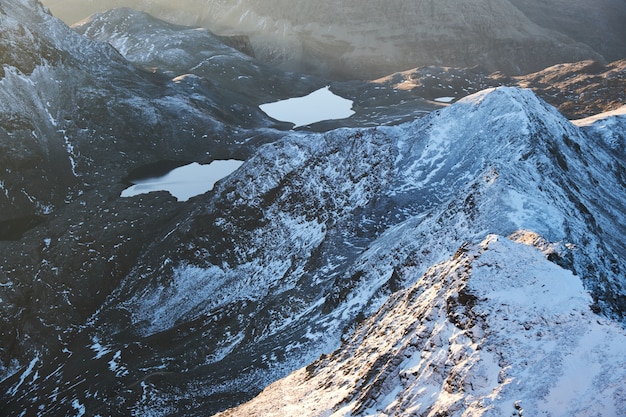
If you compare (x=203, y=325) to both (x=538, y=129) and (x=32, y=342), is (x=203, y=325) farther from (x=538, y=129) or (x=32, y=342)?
(x=538, y=129)

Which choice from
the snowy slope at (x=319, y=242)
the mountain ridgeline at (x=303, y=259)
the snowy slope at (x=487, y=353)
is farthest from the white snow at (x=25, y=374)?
the snowy slope at (x=487, y=353)

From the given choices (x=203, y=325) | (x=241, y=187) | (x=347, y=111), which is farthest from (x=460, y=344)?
(x=347, y=111)

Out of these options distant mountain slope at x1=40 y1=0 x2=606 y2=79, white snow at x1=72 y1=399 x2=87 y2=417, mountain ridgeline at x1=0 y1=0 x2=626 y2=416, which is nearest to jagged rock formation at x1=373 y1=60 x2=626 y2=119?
distant mountain slope at x1=40 y1=0 x2=606 y2=79

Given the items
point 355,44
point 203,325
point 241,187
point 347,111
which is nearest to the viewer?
point 203,325

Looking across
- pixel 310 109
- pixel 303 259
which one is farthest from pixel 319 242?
pixel 310 109

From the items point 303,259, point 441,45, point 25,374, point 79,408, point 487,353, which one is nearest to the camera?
point 487,353

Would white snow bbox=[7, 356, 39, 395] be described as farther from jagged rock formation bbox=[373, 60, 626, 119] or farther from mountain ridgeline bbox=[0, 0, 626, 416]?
jagged rock formation bbox=[373, 60, 626, 119]

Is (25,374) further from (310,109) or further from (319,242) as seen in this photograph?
(310,109)
